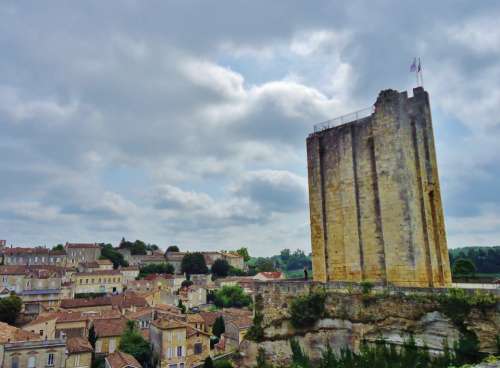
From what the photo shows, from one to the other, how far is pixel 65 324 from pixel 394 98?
49263 millimetres

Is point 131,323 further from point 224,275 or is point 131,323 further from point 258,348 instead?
point 224,275

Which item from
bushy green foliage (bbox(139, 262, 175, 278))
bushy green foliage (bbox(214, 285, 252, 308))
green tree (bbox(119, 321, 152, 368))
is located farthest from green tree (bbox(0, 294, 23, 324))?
bushy green foliage (bbox(139, 262, 175, 278))

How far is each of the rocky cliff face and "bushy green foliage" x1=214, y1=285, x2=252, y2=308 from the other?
6256 cm

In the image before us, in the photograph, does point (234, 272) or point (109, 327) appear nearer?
point (109, 327)

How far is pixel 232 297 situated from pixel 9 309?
144 ft

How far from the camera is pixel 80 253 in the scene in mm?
102438

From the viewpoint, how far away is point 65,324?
4725 centimetres

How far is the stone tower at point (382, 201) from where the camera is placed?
16391 mm

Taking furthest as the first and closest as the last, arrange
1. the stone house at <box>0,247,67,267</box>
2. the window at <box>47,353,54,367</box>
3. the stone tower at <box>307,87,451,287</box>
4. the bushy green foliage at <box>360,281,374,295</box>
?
the stone house at <box>0,247,67,267</box> < the window at <box>47,353,54,367</box> < the stone tower at <box>307,87,451,287</box> < the bushy green foliage at <box>360,281,374,295</box>

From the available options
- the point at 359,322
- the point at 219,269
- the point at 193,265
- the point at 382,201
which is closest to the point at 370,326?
the point at 359,322

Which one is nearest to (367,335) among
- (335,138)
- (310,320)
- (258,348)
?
(310,320)

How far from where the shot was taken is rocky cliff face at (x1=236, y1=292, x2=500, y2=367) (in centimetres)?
1265

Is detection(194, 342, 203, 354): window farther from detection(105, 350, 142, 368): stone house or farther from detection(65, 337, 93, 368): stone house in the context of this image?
detection(65, 337, 93, 368): stone house

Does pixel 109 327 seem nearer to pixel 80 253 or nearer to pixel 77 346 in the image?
pixel 77 346
